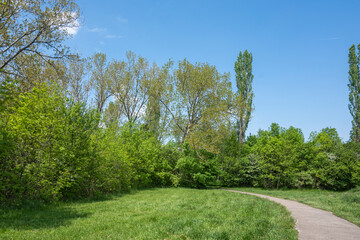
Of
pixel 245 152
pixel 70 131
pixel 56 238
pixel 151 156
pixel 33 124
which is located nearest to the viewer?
pixel 56 238

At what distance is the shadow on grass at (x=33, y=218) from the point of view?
270 inches

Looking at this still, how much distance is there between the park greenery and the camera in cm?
1020

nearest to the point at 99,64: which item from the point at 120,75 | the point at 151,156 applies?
the point at 120,75

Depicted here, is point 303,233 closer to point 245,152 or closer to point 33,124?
point 33,124

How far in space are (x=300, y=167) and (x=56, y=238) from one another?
37.0 m

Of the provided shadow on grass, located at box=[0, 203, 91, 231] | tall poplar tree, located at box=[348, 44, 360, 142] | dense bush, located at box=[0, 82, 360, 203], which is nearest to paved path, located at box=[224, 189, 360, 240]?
shadow on grass, located at box=[0, 203, 91, 231]

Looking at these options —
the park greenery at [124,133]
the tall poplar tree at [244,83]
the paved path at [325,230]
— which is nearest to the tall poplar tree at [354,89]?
the park greenery at [124,133]

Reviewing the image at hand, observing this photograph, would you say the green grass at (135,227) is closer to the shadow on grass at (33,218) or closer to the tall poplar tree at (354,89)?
the shadow on grass at (33,218)

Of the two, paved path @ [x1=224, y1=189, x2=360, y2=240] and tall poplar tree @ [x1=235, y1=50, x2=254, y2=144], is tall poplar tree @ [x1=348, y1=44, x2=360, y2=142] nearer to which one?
tall poplar tree @ [x1=235, y1=50, x2=254, y2=144]

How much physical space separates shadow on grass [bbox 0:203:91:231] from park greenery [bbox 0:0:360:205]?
100 cm

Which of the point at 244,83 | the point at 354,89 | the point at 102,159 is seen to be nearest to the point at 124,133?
the point at 102,159

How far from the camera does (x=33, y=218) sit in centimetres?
786

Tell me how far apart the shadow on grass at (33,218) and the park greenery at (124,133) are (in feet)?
3.29

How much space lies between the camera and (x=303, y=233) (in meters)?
6.22
